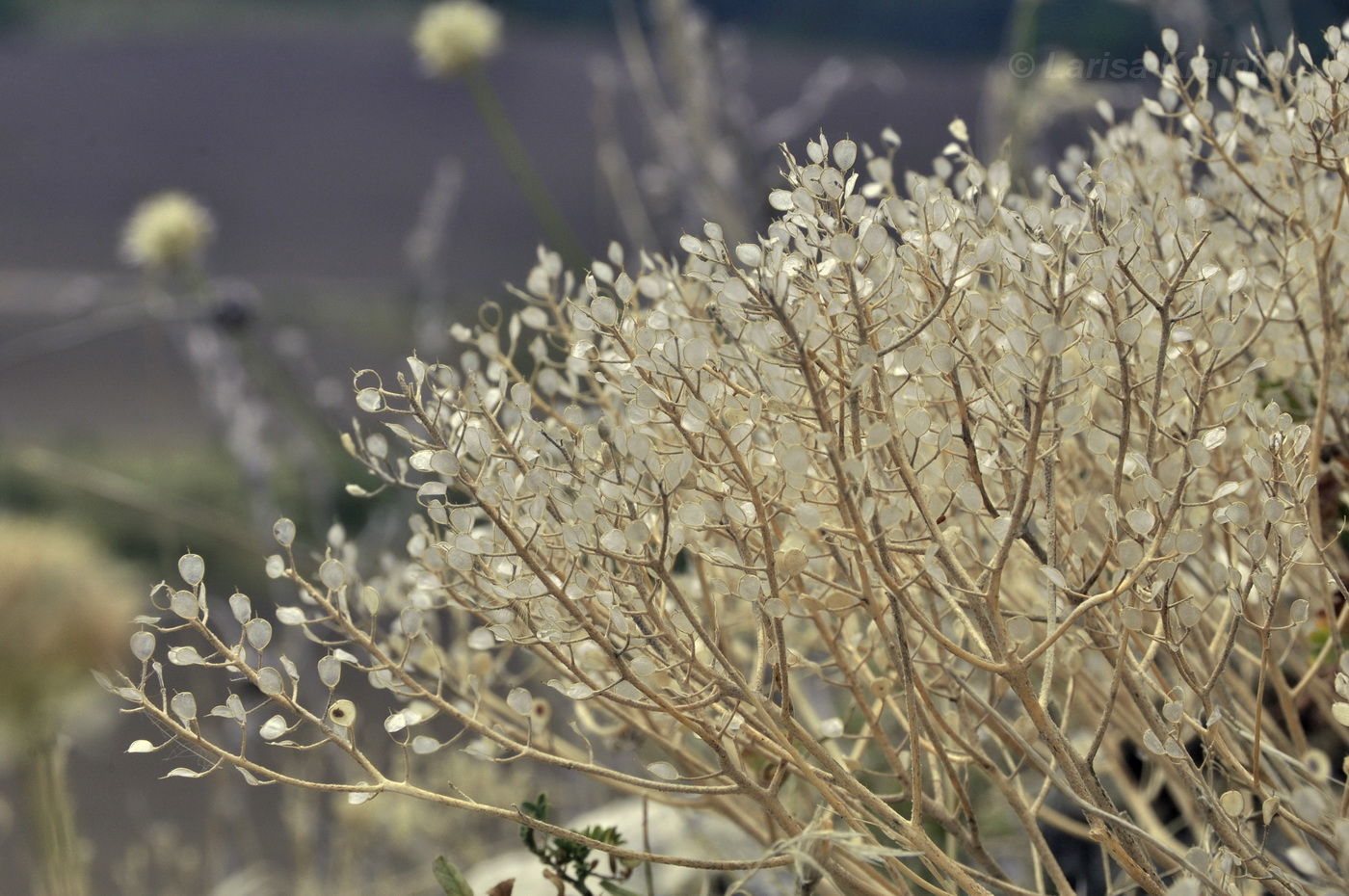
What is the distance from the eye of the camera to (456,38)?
78 cm

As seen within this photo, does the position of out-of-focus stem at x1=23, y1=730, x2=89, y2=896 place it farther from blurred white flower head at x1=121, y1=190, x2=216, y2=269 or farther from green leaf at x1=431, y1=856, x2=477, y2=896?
blurred white flower head at x1=121, y1=190, x2=216, y2=269

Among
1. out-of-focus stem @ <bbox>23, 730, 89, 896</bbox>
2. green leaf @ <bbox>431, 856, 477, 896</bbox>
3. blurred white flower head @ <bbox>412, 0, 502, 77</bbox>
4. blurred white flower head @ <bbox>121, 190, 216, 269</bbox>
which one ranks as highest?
blurred white flower head @ <bbox>412, 0, 502, 77</bbox>

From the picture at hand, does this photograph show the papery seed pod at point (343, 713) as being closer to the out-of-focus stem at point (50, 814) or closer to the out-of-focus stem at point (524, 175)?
the out-of-focus stem at point (50, 814)

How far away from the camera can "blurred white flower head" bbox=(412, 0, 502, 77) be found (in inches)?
30.7

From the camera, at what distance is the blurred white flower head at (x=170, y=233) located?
0.75 m

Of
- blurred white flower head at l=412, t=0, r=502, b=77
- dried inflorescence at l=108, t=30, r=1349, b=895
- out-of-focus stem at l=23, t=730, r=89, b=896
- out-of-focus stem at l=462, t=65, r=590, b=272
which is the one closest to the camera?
dried inflorescence at l=108, t=30, r=1349, b=895

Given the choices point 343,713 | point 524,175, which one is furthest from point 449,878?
point 524,175

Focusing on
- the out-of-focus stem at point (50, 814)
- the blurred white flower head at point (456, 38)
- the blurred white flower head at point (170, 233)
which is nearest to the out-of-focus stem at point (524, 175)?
the blurred white flower head at point (456, 38)

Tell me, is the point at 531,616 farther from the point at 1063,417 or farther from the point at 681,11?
the point at 681,11

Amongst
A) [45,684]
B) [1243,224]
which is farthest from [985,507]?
[45,684]

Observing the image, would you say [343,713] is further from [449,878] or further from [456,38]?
[456,38]

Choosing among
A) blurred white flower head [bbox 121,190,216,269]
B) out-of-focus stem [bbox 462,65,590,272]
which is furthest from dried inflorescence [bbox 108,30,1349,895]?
blurred white flower head [bbox 121,190,216,269]

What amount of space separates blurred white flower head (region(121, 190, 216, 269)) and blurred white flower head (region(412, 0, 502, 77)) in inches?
8.1

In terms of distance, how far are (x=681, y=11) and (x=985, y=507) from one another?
51 cm
